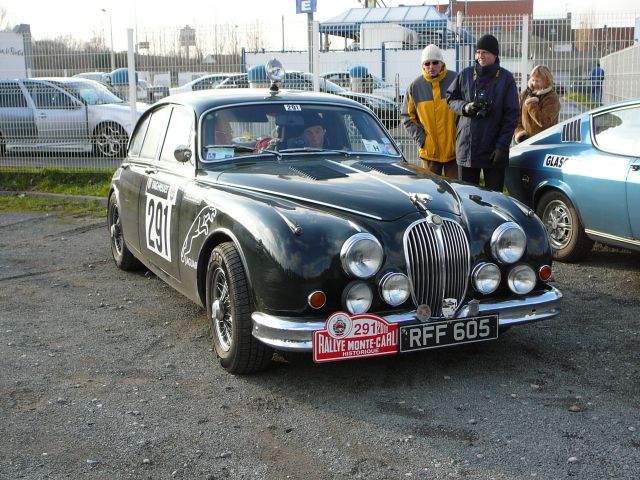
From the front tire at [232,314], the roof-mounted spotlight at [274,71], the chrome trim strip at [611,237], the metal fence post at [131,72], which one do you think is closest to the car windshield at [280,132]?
the roof-mounted spotlight at [274,71]

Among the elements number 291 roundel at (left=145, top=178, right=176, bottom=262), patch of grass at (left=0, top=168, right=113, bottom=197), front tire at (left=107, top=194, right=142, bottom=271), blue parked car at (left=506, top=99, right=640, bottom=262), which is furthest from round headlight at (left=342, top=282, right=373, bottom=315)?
patch of grass at (left=0, top=168, right=113, bottom=197)

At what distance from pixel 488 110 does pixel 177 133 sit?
2.84 meters

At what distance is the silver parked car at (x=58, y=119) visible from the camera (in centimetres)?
1352

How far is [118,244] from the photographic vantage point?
7613 mm

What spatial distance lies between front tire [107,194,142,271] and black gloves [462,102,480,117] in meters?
3.23

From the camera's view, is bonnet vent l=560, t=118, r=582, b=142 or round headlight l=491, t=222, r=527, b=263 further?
bonnet vent l=560, t=118, r=582, b=142

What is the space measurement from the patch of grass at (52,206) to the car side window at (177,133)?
4695 mm

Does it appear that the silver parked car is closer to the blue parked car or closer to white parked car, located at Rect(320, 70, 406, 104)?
white parked car, located at Rect(320, 70, 406, 104)

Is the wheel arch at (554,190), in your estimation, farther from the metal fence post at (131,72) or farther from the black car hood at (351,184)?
the metal fence post at (131,72)

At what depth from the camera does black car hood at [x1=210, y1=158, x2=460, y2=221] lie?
475cm

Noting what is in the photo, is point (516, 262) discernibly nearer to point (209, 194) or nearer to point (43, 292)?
point (209, 194)

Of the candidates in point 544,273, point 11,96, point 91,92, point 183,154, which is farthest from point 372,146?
point 11,96

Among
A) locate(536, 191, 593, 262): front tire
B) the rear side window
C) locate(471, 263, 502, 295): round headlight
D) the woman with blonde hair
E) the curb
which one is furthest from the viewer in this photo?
the rear side window

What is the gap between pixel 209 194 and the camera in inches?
207
